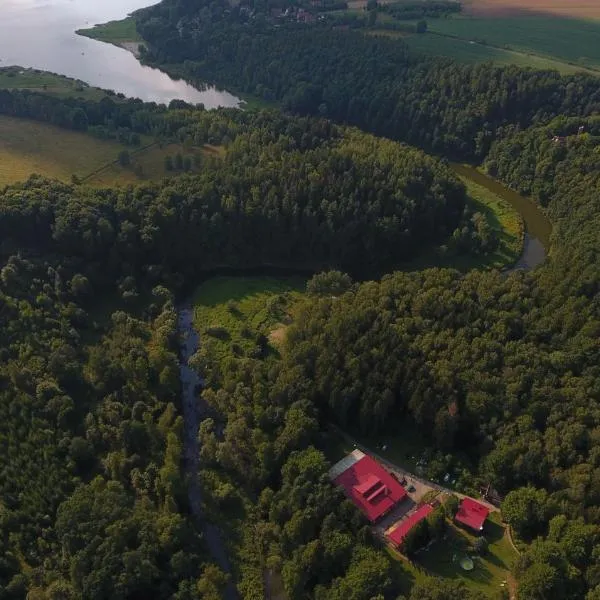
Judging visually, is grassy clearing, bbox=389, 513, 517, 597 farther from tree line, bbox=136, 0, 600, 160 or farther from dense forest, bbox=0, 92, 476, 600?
tree line, bbox=136, 0, 600, 160

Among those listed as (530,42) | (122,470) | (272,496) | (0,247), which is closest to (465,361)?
(272,496)

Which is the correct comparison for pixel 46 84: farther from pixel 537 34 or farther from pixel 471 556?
pixel 471 556

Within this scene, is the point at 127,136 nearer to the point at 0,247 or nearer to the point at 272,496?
the point at 0,247

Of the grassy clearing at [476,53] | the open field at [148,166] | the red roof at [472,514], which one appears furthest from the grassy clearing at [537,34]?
the red roof at [472,514]

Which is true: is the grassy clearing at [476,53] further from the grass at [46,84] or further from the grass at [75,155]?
the grass at [46,84]

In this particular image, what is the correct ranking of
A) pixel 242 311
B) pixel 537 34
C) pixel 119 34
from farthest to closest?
1. pixel 119 34
2. pixel 537 34
3. pixel 242 311

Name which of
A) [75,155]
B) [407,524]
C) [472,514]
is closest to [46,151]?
[75,155]
